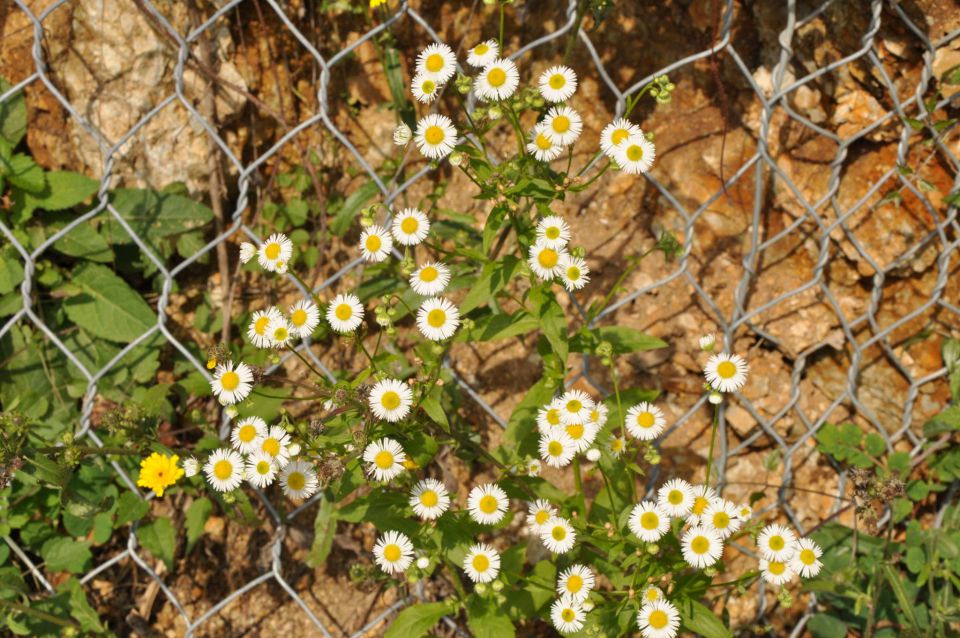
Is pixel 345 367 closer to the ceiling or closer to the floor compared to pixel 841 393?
closer to the ceiling

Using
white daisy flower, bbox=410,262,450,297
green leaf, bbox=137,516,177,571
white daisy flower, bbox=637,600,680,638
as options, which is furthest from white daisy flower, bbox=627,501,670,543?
green leaf, bbox=137,516,177,571

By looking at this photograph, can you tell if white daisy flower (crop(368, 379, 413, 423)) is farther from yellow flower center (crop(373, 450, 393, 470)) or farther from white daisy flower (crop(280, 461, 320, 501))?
white daisy flower (crop(280, 461, 320, 501))

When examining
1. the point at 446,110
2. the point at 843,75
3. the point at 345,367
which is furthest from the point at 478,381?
the point at 843,75

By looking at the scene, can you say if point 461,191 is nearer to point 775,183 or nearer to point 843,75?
point 775,183

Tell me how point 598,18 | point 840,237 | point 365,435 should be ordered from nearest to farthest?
point 365,435 < point 598,18 < point 840,237

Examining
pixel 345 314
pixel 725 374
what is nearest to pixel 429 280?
pixel 345 314

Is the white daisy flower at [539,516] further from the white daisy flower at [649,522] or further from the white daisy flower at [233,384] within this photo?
the white daisy flower at [233,384]

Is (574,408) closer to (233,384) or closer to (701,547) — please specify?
(701,547)
